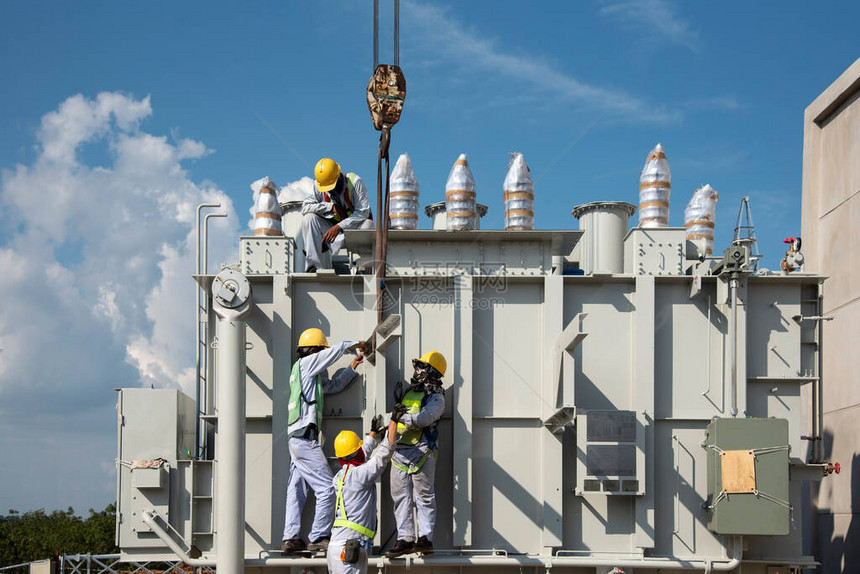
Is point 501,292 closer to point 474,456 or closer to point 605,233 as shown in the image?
point 474,456

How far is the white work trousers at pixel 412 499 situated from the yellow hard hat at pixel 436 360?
983 mm

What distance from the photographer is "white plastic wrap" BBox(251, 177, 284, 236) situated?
417 inches

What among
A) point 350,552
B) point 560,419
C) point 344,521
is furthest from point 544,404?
point 350,552

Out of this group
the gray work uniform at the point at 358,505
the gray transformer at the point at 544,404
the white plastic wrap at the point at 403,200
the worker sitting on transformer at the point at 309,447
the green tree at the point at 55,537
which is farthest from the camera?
the green tree at the point at 55,537

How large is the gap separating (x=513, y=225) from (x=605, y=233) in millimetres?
2128

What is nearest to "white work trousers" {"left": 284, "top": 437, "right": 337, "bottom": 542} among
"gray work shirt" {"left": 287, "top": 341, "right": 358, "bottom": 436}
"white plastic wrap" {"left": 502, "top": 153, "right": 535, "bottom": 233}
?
"gray work shirt" {"left": 287, "top": 341, "right": 358, "bottom": 436}

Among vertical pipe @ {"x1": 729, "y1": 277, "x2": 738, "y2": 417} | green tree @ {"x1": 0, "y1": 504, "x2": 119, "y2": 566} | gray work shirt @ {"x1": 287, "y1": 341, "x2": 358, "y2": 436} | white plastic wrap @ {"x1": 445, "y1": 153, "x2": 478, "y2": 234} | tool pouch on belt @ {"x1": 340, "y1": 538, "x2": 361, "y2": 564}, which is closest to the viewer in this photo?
tool pouch on belt @ {"x1": 340, "y1": 538, "x2": 361, "y2": 564}

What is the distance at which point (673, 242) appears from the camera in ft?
30.2

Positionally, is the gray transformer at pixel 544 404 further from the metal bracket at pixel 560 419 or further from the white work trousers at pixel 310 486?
the white work trousers at pixel 310 486

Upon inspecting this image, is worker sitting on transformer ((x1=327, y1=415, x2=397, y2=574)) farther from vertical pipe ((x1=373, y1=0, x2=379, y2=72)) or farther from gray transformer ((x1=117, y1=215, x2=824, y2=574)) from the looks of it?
vertical pipe ((x1=373, y1=0, x2=379, y2=72))

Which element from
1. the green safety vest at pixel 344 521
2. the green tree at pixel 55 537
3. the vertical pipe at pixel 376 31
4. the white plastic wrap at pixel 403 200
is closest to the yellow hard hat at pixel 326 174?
the white plastic wrap at pixel 403 200

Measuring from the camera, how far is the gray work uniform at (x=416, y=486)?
830 centimetres

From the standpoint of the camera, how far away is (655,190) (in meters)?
9.52

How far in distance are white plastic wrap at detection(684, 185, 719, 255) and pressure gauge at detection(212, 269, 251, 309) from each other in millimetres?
6292
